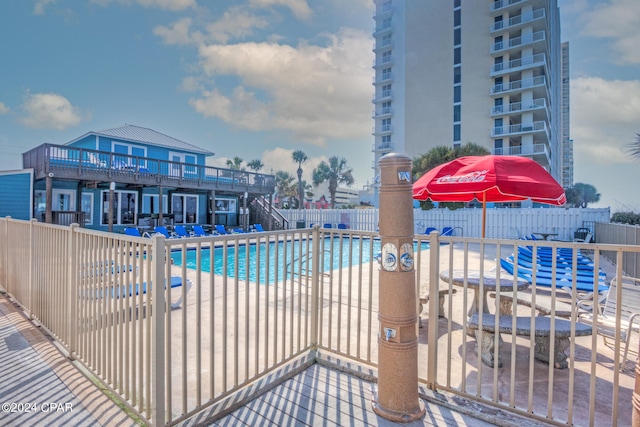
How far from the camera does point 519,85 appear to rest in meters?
33.4

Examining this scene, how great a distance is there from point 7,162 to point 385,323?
136ft

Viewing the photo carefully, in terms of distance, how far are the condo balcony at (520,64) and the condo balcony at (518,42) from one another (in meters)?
1.23

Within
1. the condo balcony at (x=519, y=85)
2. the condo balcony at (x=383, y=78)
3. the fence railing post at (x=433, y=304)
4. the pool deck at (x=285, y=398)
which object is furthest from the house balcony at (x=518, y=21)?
the fence railing post at (x=433, y=304)

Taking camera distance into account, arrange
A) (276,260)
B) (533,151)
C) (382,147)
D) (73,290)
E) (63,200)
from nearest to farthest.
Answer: (276,260)
(73,290)
(63,200)
(533,151)
(382,147)

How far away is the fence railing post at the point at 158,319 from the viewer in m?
1.93

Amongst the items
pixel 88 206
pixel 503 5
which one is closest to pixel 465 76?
pixel 503 5

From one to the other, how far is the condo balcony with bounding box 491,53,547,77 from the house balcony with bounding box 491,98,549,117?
10.7 feet

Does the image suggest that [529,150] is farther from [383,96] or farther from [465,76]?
[383,96]

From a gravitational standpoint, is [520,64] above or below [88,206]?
above

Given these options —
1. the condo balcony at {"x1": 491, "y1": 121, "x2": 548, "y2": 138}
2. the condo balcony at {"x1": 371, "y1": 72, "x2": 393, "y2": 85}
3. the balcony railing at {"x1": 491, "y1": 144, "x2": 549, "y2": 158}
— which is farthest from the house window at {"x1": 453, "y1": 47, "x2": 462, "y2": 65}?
the balcony railing at {"x1": 491, "y1": 144, "x2": 549, "y2": 158}

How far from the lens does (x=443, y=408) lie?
7.99ft

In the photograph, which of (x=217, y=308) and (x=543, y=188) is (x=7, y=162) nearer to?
(x=217, y=308)

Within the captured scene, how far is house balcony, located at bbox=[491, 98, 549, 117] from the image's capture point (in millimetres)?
32562

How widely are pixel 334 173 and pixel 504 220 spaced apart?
1141 inches
